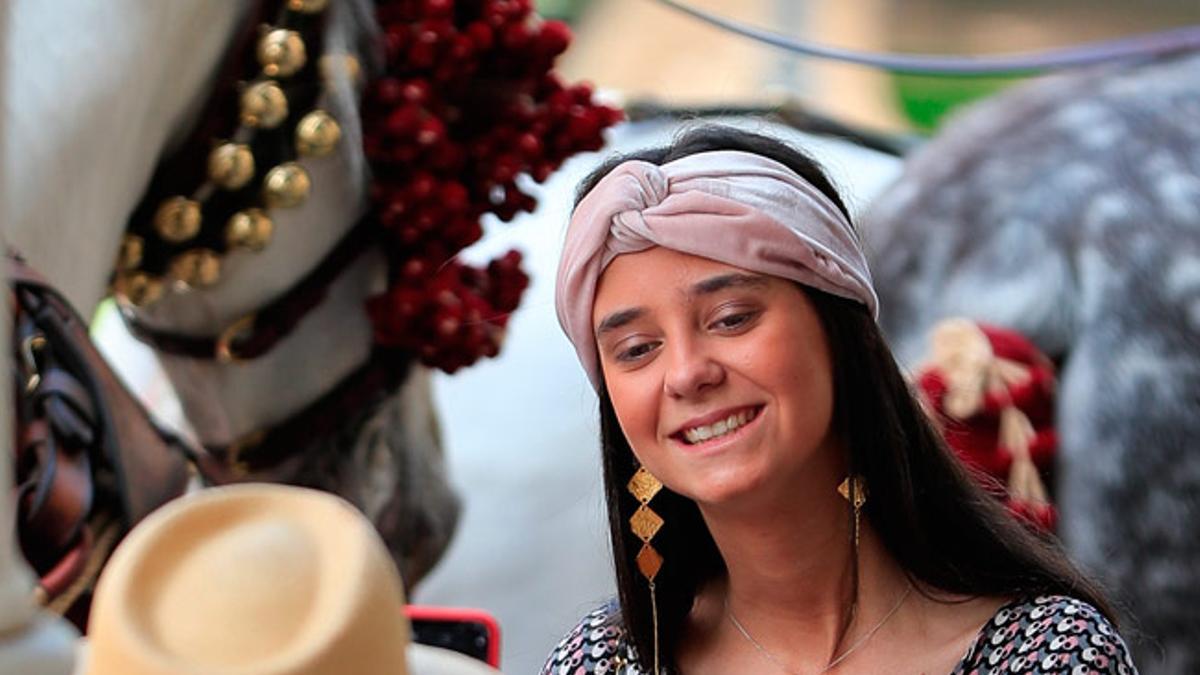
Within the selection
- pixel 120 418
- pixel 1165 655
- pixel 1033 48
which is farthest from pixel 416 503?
pixel 1033 48

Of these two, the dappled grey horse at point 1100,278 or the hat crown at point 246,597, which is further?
the dappled grey horse at point 1100,278

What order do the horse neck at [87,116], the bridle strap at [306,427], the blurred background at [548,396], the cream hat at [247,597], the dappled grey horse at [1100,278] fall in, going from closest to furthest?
the cream hat at [247,597]
the horse neck at [87,116]
the bridle strap at [306,427]
the dappled grey horse at [1100,278]
the blurred background at [548,396]

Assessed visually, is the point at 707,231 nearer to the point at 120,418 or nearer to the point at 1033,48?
the point at 120,418

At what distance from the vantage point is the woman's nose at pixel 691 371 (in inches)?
24.6

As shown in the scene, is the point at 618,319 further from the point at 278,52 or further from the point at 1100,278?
the point at 1100,278

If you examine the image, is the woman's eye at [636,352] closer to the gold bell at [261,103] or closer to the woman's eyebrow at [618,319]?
the woman's eyebrow at [618,319]

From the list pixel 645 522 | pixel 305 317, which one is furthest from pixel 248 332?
pixel 645 522

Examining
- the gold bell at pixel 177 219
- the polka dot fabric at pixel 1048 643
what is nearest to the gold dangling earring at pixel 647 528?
the polka dot fabric at pixel 1048 643

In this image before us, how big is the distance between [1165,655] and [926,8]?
1.08 m

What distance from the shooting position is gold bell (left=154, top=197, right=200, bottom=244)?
992 millimetres

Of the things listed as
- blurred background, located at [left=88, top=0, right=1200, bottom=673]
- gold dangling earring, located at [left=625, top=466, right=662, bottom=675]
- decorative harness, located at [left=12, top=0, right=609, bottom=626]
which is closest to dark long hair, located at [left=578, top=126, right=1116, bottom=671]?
gold dangling earring, located at [left=625, top=466, right=662, bottom=675]

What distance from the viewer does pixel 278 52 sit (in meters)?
1.01

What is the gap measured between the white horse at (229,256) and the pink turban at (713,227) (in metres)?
0.23

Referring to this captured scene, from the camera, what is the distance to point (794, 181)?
0.66 metres
